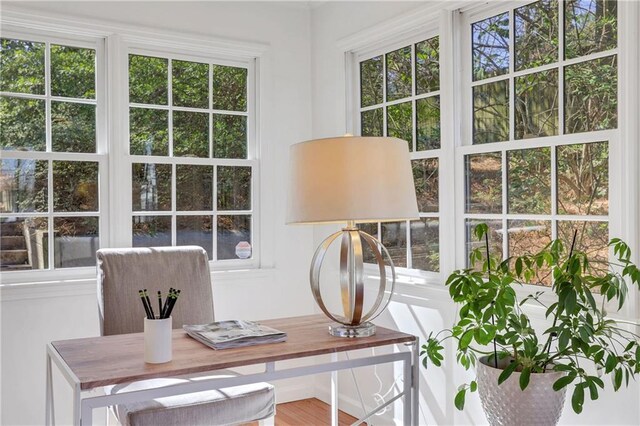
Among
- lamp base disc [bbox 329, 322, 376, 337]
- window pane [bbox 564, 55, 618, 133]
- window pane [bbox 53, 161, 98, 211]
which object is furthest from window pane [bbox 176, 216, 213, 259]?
window pane [bbox 564, 55, 618, 133]

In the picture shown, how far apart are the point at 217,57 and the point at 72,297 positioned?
1663mm

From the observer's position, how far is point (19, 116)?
3.25 metres

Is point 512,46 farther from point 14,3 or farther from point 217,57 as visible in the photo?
point 14,3

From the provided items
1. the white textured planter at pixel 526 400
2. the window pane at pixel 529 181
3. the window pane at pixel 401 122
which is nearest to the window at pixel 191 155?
the window pane at pixel 401 122

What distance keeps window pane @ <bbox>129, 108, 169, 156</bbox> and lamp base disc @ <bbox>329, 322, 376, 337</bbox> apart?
1.85 m

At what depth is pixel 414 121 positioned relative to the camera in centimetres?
334

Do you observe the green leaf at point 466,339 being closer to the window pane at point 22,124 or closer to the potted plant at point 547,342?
the potted plant at point 547,342

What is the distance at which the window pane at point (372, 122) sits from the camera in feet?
11.8

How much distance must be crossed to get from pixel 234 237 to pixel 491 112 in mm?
1790

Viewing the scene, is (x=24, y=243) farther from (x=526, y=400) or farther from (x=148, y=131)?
(x=526, y=400)

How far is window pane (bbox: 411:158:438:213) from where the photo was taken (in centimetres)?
322

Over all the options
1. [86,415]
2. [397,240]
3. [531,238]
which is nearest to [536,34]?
[531,238]

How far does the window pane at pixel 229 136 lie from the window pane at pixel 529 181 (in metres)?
1.78

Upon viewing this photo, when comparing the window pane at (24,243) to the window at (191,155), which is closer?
the window pane at (24,243)
